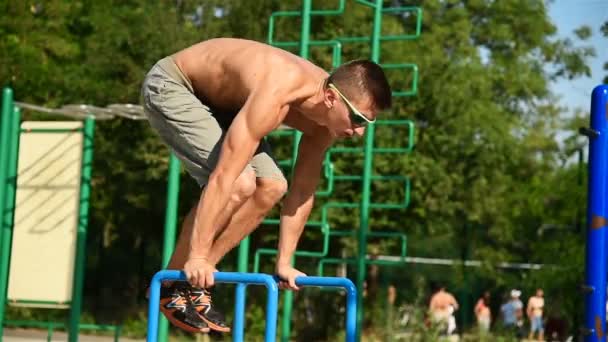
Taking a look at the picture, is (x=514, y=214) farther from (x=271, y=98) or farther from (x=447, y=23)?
(x=271, y=98)

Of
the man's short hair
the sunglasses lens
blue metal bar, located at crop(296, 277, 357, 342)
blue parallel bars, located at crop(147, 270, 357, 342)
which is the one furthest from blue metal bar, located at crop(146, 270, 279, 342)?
the man's short hair

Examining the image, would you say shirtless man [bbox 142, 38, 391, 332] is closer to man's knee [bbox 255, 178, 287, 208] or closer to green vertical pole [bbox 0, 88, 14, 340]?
man's knee [bbox 255, 178, 287, 208]

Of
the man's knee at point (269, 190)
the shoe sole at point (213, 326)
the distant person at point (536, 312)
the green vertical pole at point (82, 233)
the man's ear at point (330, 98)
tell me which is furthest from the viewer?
the distant person at point (536, 312)

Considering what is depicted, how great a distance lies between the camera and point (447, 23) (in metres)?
32.6

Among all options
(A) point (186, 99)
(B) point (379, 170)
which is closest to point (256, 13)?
(B) point (379, 170)

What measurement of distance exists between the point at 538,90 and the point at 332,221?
515 inches

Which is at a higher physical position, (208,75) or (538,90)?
(538,90)

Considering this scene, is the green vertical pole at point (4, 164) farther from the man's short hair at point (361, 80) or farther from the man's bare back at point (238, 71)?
the man's short hair at point (361, 80)

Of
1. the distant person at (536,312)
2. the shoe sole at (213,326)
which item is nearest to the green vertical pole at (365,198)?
the distant person at (536,312)

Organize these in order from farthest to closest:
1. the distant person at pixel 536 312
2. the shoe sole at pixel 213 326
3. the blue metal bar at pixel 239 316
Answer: the distant person at pixel 536 312 < the shoe sole at pixel 213 326 < the blue metal bar at pixel 239 316

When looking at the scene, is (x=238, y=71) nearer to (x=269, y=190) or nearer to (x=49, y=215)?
(x=269, y=190)

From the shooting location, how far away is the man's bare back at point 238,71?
16.6 ft

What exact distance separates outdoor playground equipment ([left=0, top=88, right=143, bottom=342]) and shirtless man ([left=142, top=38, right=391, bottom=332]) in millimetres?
5643

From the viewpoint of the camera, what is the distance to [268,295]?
4.92 metres
